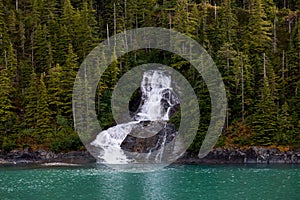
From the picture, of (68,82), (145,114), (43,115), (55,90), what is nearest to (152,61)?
(145,114)

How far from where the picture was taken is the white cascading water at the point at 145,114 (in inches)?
2190

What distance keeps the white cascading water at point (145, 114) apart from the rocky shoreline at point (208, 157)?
95.8 inches

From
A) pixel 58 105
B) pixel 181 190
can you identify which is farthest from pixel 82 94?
pixel 181 190

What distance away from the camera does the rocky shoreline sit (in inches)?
2000

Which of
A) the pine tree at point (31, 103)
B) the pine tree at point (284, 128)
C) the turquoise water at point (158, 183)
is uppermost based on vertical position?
the pine tree at point (31, 103)

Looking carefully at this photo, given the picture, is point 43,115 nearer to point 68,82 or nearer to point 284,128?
point 68,82

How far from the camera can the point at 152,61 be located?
230 feet

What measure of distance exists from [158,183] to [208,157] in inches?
590

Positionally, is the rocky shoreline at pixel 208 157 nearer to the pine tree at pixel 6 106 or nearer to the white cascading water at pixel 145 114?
the white cascading water at pixel 145 114

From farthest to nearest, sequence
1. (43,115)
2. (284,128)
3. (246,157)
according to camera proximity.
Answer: (43,115)
(284,128)
(246,157)

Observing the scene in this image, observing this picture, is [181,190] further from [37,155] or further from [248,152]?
[37,155]

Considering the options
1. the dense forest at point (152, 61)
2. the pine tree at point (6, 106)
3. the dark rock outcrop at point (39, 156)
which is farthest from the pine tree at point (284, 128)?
the pine tree at point (6, 106)

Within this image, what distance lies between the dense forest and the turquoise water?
330 inches

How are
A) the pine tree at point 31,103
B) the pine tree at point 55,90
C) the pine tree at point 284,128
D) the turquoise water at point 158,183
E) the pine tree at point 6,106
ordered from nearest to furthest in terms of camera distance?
the turquoise water at point 158,183
the pine tree at point 284,128
the pine tree at point 6,106
the pine tree at point 31,103
the pine tree at point 55,90
